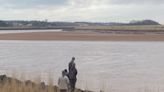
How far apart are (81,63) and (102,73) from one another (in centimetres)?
660

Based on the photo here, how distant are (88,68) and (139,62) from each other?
5.31 m

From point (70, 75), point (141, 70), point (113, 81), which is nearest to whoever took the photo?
point (70, 75)

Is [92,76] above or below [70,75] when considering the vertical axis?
below

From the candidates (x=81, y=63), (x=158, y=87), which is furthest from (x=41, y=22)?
(x=158, y=87)

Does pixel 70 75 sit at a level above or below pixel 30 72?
above

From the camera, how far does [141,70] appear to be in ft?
96.8

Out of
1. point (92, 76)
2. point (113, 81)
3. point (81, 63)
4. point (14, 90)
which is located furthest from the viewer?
point (81, 63)

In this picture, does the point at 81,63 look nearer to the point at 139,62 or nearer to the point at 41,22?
the point at 139,62

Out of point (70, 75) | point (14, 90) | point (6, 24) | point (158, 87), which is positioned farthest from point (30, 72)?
point (6, 24)

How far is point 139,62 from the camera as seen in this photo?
34844 millimetres

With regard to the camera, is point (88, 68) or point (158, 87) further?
point (88, 68)

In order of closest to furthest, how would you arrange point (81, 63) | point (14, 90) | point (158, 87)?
1. point (14, 90)
2. point (158, 87)
3. point (81, 63)

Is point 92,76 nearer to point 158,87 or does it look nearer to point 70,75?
point 158,87

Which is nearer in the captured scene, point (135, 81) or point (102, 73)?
point (135, 81)
